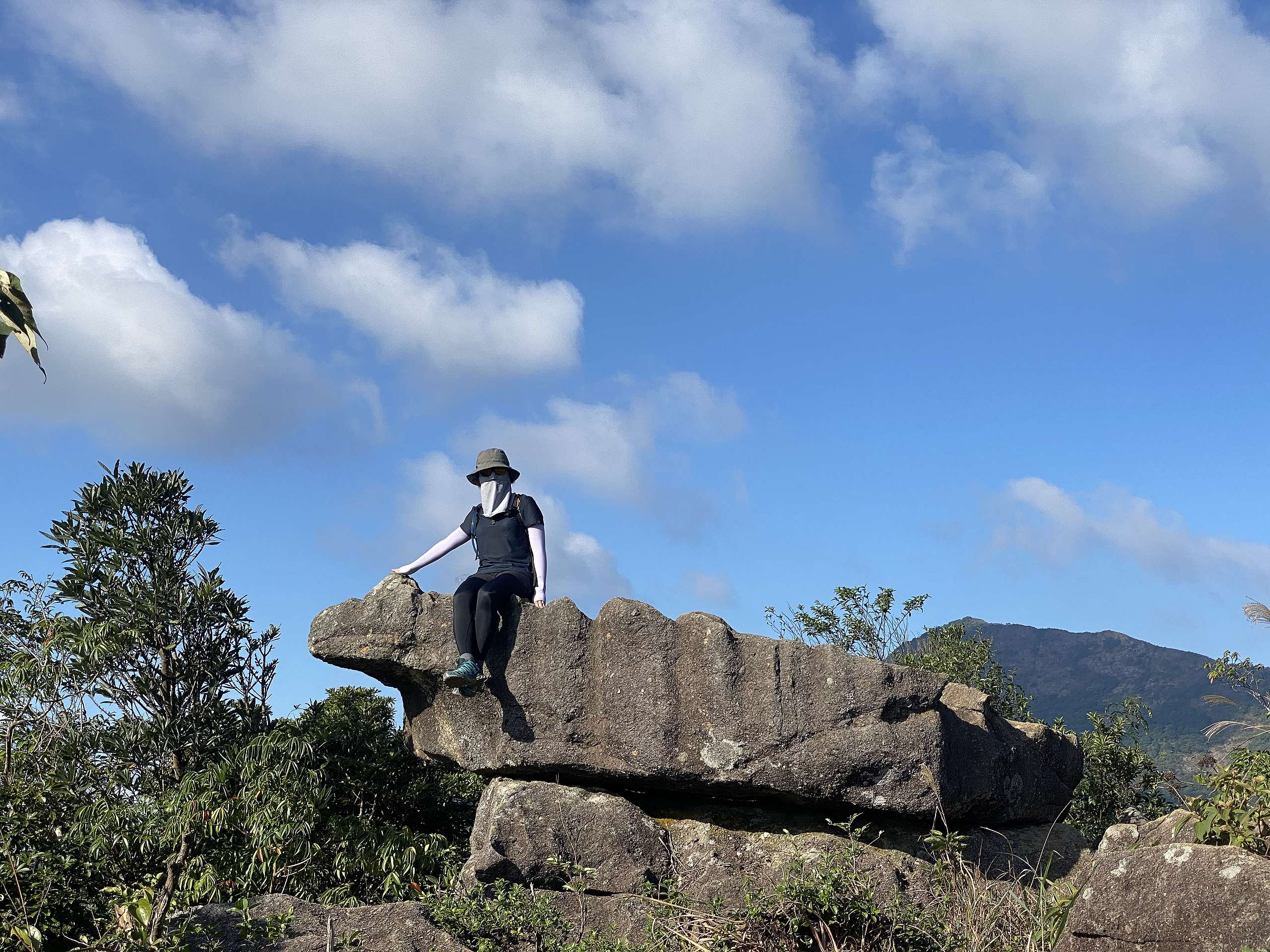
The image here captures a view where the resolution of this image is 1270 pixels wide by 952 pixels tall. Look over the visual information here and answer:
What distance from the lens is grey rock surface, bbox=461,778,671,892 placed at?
391 inches

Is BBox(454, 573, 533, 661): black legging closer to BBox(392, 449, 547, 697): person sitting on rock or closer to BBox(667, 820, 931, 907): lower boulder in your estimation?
BBox(392, 449, 547, 697): person sitting on rock

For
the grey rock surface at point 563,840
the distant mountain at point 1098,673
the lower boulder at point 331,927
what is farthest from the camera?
the distant mountain at point 1098,673

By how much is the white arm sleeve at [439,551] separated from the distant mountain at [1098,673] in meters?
124

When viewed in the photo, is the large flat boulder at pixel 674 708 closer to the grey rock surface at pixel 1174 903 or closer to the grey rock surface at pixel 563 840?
the grey rock surface at pixel 563 840

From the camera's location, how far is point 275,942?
331 inches

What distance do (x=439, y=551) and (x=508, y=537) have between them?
0.77m

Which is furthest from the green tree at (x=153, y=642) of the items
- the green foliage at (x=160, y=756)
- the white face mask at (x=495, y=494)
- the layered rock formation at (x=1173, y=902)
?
the layered rock formation at (x=1173, y=902)

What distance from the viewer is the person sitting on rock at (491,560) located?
409 inches

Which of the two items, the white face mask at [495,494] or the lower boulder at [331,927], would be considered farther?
the white face mask at [495,494]

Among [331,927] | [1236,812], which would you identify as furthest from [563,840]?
[1236,812]

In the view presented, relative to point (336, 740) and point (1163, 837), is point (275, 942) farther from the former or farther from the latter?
point (1163, 837)

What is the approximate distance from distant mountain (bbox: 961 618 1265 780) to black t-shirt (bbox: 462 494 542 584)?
123 metres

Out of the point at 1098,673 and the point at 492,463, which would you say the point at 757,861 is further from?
the point at 1098,673

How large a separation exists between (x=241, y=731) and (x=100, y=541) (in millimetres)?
2448
